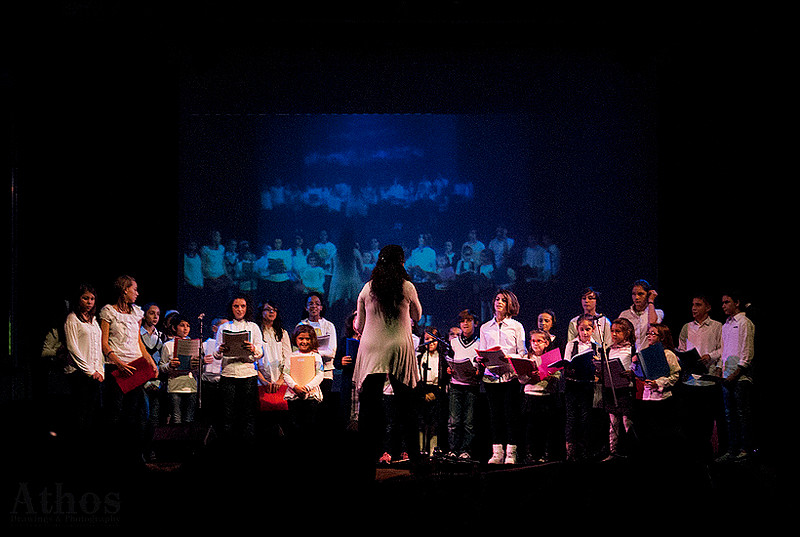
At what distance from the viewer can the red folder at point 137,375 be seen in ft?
20.9

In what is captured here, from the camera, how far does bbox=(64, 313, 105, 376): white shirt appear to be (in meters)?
6.24

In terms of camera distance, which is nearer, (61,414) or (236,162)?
(61,414)

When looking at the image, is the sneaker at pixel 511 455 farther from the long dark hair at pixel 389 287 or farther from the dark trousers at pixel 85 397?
A: the dark trousers at pixel 85 397

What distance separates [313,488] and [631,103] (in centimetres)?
753

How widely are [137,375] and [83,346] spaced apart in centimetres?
50

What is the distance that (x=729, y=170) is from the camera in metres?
8.62

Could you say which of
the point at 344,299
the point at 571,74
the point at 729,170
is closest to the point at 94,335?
the point at 344,299

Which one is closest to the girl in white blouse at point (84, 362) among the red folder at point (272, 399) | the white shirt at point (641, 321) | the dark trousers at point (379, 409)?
the red folder at point (272, 399)

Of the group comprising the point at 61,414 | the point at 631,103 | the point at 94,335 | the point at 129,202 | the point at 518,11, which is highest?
the point at 518,11

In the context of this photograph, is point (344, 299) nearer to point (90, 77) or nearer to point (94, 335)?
point (94, 335)

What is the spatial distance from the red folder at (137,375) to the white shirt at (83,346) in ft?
0.56

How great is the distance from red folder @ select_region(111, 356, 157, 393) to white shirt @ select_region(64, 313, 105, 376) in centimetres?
17

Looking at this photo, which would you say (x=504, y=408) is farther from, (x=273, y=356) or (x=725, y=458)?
(x=273, y=356)

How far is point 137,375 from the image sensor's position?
21.1 feet
